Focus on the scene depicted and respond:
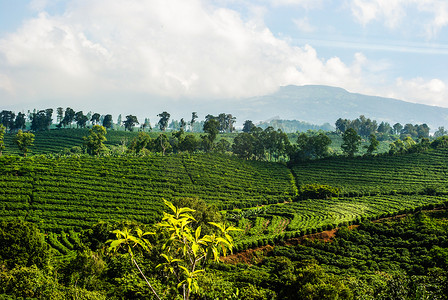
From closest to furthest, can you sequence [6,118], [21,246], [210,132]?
1. [21,246]
2. [210,132]
3. [6,118]

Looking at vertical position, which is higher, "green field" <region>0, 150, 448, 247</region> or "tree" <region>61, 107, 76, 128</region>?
"tree" <region>61, 107, 76, 128</region>

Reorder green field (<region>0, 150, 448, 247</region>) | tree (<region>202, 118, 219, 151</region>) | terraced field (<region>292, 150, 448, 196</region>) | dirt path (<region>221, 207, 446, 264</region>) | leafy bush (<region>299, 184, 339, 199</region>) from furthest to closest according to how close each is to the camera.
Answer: tree (<region>202, 118, 219, 151</region>) < terraced field (<region>292, 150, 448, 196</region>) < leafy bush (<region>299, 184, 339, 199</region>) < green field (<region>0, 150, 448, 247</region>) < dirt path (<region>221, 207, 446, 264</region>)

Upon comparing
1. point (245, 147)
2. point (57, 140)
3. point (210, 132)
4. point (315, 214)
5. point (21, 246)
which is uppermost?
point (210, 132)

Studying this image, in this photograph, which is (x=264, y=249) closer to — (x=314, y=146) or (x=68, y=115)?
(x=314, y=146)

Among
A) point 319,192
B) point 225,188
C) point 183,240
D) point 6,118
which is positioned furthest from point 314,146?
point 6,118

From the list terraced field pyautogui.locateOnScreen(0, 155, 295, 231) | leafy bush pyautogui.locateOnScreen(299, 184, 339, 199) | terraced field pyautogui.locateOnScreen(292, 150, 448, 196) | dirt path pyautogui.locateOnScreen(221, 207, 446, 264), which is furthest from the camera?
terraced field pyautogui.locateOnScreen(292, 150, 448, 196)

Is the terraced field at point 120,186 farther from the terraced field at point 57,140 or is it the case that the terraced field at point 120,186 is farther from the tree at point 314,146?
the terraced field at point 57,140

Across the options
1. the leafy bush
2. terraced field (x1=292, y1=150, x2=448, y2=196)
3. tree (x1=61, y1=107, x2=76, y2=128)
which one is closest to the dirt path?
the leafy bush

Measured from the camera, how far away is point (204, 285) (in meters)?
16.5

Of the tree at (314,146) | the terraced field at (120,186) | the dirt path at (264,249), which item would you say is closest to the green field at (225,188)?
the terraced field at (120,186)

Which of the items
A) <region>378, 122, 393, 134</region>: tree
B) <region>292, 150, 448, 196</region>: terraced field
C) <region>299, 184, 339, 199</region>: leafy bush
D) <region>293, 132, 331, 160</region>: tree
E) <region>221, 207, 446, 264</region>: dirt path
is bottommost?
<region>221, 207, 446, 264</region>: dirt path

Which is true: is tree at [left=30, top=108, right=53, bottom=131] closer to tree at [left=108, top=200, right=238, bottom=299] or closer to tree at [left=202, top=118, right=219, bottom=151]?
tree at [left=202, top=118, right=219, bottom=151]

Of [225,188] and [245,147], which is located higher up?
[245,147]

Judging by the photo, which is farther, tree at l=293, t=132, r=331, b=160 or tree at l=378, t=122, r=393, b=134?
tree at l=378, t=122, r=393, b=134
